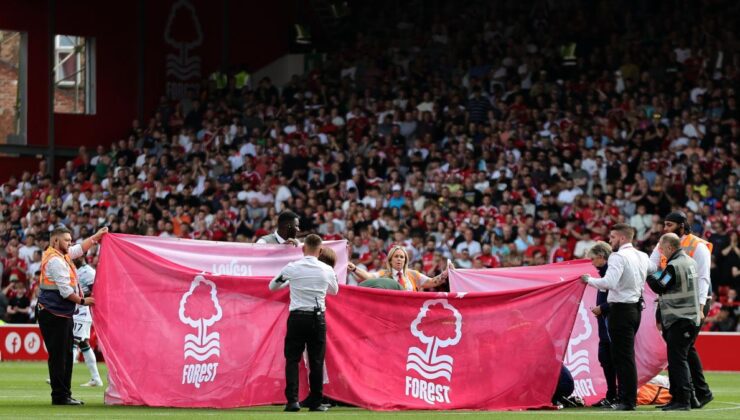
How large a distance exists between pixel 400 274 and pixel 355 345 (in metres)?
1.86

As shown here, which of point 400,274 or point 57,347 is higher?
point 400,274

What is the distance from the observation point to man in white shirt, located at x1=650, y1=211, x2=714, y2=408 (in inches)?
627

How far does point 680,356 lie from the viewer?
50.4ft

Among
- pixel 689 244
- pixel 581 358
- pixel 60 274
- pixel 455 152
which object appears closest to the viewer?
pixel 60 274

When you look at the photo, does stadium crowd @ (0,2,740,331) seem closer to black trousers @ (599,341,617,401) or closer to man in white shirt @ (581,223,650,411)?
black trousers @ (599,341,617,401)

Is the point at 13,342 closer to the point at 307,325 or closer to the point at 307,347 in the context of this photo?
the point at 307,347

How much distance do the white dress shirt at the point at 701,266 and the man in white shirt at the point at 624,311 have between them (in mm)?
749

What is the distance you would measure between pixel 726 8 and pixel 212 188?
13.3 meters

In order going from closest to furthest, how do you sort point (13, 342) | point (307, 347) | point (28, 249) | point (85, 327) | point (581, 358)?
point (307, 347)
point (581, 358)
point (85, 327)
point (13, 342)
point (28, 249)

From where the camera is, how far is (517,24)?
37031 millimetres

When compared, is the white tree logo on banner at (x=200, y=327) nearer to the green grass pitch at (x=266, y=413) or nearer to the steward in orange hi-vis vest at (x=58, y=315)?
the green grass pitch at (x=266, y=413)

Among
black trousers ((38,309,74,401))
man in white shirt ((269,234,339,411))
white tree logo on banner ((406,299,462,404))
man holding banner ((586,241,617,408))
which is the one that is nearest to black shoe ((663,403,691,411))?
man holding banner ((586,241,617,408))

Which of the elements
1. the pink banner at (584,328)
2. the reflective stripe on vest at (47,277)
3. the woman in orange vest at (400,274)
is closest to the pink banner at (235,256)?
the woman in orange vest at (400,274)

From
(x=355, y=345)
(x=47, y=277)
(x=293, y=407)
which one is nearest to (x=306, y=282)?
(x=355, y=345)
